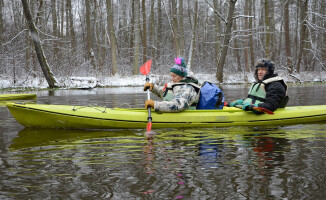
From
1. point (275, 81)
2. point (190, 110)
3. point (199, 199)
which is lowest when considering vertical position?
point (199, 199)

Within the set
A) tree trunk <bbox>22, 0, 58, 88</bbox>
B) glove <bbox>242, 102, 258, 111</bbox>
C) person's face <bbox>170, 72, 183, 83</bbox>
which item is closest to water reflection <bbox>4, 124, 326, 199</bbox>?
glove <bbox>242, 102, 258, 111</bbox>

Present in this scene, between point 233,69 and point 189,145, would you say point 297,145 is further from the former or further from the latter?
point 233,69

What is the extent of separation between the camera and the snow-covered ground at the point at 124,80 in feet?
51.3

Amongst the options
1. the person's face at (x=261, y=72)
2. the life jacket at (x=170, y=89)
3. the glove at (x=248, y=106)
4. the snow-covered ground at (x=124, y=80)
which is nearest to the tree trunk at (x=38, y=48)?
the snow-covered ground at (x=124, y=80)

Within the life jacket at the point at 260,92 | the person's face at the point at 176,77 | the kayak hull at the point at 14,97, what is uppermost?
the person's face at the point at 176,77

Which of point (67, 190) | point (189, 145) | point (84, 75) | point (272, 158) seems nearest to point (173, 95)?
point (189, 145)

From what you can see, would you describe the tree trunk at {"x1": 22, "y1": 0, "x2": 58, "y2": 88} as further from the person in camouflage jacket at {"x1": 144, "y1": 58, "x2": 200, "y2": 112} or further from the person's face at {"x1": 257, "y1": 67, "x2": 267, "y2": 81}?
the person's face at {"x1": 257, "y1": 67, "x2": 267, "y2": 81}

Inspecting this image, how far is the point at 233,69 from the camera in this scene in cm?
2088

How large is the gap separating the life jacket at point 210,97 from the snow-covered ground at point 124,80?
34.9 feet

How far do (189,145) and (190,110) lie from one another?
1391mm

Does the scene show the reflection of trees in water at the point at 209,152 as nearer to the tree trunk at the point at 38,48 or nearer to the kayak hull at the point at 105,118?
the kayak hull at the point at 105,118

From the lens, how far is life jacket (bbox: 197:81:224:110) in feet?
18.5

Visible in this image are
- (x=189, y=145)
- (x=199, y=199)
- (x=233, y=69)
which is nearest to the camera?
(x=199, y=199)

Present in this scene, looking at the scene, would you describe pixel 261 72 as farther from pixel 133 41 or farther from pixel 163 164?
pixel 133 41
